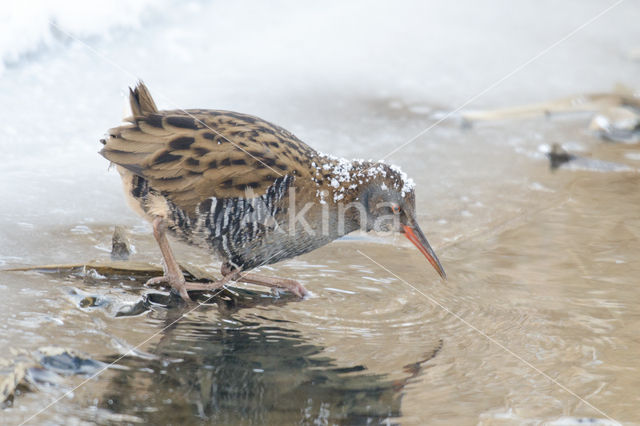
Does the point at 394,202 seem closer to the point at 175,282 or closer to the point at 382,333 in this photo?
the point at 382,333

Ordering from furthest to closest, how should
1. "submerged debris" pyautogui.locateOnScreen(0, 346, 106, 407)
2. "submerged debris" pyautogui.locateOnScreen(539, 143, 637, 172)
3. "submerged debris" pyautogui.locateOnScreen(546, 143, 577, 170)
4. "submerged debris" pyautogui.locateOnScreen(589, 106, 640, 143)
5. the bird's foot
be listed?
"submerged debris" pyautogui.locateOnScreen(589, 106, 640, 143) → "submerged debris" pyautogui.locateOnScreen(546, 143, 577, 170) → "submerged debris" pyautogui.locateOnScreen(539, 143, 637, 172) → the bird's foot → "submerged debris" pyautogui.locateOnScreen(0, 346, 106, 407)

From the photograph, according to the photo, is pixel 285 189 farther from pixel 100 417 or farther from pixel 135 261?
pixel 100 417

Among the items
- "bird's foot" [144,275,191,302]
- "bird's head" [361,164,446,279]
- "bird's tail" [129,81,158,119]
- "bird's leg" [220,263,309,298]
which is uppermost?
"bird's tail" [129,81,158,119]

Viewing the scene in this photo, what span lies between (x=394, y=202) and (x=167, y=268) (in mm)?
1156

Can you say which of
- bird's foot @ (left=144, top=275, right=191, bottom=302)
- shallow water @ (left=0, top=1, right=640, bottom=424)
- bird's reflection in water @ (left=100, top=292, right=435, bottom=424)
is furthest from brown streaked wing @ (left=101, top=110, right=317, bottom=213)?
bird's reflection in water @ (left=100, top=292, right=435, bottom=424)

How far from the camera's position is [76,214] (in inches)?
176

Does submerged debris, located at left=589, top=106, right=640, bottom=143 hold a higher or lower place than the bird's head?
higher

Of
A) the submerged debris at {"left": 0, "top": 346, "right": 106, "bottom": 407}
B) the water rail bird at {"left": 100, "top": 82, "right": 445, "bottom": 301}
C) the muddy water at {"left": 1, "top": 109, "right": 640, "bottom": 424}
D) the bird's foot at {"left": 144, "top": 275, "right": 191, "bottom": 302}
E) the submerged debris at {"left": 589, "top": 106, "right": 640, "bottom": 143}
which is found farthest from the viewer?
the submerged debris at {"left": 589, "top": 106, "right": 640, "bottom": 143}

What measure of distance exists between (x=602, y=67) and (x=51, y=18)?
17.6 ft

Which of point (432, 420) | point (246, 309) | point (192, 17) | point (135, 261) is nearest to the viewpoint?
point (432, 420)

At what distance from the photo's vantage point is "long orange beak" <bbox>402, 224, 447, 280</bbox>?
3844mm

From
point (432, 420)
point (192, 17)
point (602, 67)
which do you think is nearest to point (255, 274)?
point (432, 420)

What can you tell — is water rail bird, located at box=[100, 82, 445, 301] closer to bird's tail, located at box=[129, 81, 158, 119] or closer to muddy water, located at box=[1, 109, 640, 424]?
bird's tail, located at box=[129, 81, 158, 119]

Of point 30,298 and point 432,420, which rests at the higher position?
point 30,298
